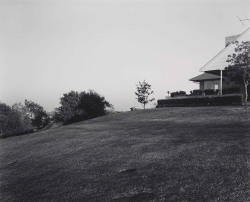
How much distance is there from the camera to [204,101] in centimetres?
2842

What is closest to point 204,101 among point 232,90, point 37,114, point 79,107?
point 232,90

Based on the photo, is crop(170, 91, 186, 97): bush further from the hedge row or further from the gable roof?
the gable roof

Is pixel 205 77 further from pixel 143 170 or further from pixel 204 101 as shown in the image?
pixel 143 170

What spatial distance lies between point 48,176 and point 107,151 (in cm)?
341

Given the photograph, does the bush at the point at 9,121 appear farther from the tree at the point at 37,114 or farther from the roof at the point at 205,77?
the roof at the point at 205,77

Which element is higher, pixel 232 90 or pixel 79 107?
pixel 232 90

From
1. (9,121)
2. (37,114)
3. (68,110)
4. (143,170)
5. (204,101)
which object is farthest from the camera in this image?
(37,114)

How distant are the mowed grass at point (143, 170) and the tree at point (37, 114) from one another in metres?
93.5

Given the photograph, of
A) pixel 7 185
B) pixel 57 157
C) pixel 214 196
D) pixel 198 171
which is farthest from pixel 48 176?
pixel 214 196

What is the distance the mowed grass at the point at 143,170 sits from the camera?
→ 22.4 ft

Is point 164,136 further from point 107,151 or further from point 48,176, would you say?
point 48,176

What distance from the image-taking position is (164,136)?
14148 mm

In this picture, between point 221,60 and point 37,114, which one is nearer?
point 221,60

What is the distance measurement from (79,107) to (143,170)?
3689cm
